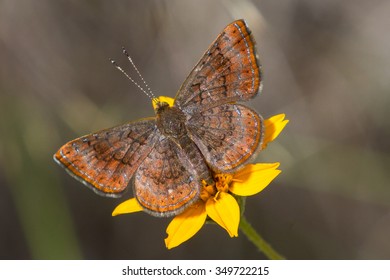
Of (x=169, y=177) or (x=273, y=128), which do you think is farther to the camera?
(x=273, y=128)

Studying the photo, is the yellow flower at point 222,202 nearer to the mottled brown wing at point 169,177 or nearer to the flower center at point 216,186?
the flower center at point 216,186

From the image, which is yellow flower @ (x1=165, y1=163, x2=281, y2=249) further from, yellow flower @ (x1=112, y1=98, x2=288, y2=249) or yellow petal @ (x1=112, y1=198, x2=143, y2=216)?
yellow petal @ (x1=112, y1=198, x2=143, y2=216)

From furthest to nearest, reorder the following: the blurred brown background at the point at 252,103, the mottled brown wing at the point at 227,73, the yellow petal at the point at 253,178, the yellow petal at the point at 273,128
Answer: the blurred brown background at the point at 252,103 < the yellow petal at the point at 273,128 < the mottled brown wing at the point at 227,73 < the yellow petal at the point at 253,178

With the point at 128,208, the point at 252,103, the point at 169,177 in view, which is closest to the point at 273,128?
the point at 169,177

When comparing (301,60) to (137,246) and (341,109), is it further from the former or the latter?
(137,246)

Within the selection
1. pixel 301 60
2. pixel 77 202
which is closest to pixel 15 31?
pixel 77 202

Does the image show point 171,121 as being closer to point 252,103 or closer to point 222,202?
point 222,202

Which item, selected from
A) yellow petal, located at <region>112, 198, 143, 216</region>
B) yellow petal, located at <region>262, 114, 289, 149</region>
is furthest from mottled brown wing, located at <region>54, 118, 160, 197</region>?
yellow petal, located at <region>262, 114, 289, 149</region>

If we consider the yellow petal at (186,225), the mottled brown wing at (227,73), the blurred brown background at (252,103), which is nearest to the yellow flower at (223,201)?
→ the yellow petal at (186,225)
